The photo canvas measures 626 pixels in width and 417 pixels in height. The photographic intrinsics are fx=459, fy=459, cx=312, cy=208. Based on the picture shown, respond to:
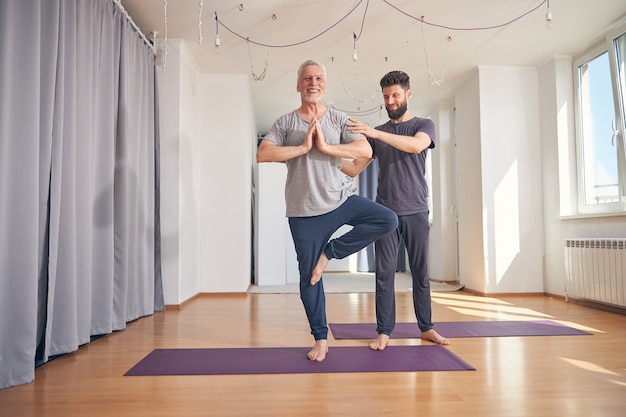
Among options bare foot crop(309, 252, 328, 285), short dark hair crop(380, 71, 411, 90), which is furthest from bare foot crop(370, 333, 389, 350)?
short dark hair crop(380, 71, 411, 90)

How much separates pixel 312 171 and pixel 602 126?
355cm

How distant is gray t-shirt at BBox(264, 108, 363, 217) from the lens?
2260 millimetres

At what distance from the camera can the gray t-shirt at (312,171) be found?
89.0 inches

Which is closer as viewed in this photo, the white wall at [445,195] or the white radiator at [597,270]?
the white radiator at [597,270]

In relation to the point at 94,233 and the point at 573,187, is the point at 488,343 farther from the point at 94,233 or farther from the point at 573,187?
the point at 573,187

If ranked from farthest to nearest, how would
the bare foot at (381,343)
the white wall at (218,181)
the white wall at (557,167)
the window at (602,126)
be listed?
1. the white wall at (218,181)
2. the white wall at (557,167)
3. the window at (602,126)
4. the bare foot at (381,343)

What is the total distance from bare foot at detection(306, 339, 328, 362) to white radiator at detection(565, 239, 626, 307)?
2.82 meters

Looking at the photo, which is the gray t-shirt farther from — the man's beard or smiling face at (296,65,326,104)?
the man's beard

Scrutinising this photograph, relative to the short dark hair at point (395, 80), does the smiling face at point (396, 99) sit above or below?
below

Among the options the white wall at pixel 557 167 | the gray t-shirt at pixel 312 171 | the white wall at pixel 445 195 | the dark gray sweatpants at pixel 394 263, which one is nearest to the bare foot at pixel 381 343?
the dark gray sweatpants at pixel 394 263

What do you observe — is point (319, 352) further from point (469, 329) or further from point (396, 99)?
point (396, 99)

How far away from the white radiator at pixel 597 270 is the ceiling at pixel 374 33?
197 centimetres

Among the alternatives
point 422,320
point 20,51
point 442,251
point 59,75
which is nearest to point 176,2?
point 59,75

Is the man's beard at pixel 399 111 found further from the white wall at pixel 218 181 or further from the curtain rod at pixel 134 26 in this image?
the white wall at pixel 218 181
